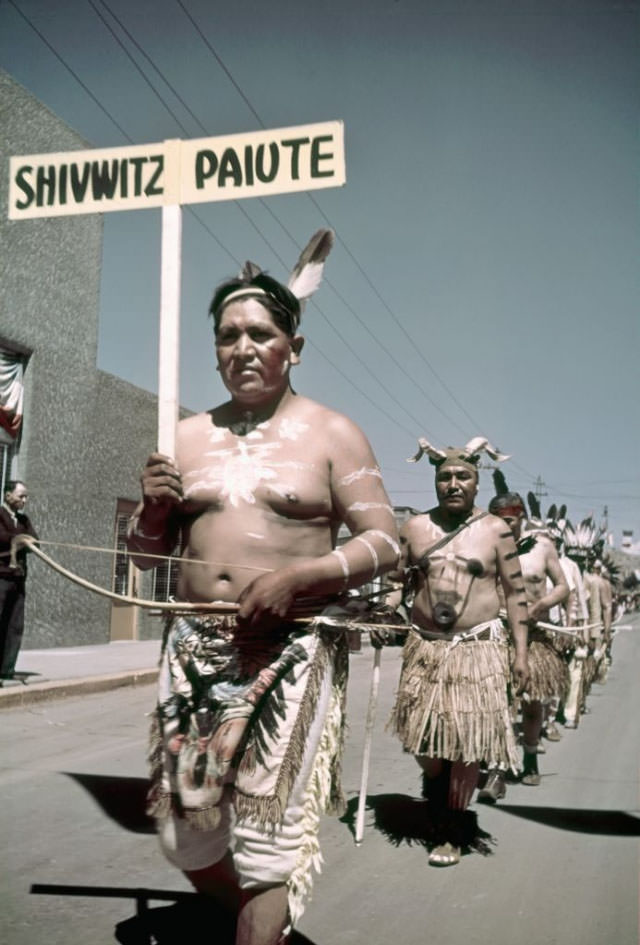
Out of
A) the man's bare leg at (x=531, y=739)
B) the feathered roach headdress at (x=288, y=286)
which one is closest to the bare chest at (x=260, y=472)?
the feathered roach headdress at (x=288, y=286)

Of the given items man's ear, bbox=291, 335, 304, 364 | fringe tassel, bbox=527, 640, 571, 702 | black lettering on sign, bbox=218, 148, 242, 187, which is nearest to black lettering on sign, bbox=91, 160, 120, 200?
black lettering on sign, bbox=218, 148, 242, 187

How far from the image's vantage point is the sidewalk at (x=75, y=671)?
942 cm

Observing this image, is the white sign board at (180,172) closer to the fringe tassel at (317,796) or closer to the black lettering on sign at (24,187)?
the black lettering on sign at (24,187)

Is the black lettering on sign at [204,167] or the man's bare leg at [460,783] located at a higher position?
the black lettering on sign at [204,167]

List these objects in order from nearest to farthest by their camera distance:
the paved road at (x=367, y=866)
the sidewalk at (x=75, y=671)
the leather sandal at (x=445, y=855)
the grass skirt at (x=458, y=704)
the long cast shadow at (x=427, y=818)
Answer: the paved road at (x=367, y=866), the leather sandal at (x=445, y=855), the grass skirt at (x=458, y=704), the long cast shadow at (x=427, y=818), the sidewalk at (x=75, y=671)

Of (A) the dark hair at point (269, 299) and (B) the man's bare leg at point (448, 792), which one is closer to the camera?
(A) the dark hair at point (269, 299)

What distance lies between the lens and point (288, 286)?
322 centimetres

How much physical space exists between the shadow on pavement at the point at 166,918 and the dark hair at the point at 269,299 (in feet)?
6.25

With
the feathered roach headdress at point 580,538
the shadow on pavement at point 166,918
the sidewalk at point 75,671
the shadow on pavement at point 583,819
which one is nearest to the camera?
the shadow on pavement at point 166,918

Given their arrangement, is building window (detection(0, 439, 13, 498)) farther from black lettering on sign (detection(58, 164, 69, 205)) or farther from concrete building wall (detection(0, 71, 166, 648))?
black lettering on sign (detection(58, 164, 69, 205))

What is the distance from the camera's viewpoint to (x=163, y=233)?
3.09 metres

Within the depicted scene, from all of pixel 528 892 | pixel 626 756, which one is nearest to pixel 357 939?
pixel 528 892

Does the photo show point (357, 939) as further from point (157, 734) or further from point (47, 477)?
point (47, 477)

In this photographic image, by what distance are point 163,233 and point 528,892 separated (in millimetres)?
2977
